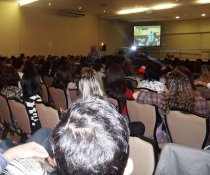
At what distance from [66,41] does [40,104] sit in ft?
43.8

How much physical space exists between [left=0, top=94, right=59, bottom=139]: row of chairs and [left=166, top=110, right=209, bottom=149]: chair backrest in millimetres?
1165

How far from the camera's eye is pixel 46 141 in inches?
77.9

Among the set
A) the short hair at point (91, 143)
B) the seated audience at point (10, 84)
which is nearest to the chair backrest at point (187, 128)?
the short hair at point (91, 143)

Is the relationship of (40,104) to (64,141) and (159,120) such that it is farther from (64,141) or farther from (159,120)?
(64,141)

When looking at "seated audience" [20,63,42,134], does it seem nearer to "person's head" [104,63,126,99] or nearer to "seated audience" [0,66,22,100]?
"seated audience" [0,66,22,100]

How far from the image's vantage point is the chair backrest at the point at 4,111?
4212 mm

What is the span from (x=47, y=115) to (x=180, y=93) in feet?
4.72

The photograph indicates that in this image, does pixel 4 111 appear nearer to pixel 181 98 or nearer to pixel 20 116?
pixel 20 116

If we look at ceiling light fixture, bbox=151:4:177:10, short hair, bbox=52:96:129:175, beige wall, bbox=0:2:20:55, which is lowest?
short hair, bbox=52:96:129:175

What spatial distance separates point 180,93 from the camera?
133 inches

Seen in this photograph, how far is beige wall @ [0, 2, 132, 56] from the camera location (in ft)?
44.7

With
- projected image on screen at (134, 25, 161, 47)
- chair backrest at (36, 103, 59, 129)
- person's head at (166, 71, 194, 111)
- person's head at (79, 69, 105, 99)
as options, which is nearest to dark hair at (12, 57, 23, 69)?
chair backrest at (36, 103, 59, 129)

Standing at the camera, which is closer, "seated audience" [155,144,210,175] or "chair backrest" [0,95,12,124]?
"seated audience" [155,144,210,175]

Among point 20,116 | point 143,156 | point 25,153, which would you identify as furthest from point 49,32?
point 25,153
